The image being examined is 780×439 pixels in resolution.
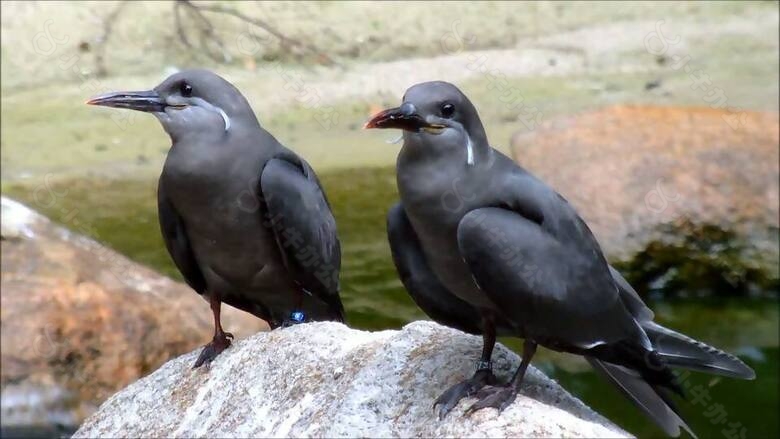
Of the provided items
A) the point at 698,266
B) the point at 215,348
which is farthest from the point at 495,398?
the point at 698,266

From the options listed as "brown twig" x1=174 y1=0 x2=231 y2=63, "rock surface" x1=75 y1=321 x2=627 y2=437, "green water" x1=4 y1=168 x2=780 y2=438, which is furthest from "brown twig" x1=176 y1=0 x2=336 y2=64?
"rock surface" x1=75 y1=321 x2=627 y2=437

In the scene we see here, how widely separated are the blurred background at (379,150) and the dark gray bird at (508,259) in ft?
10.2

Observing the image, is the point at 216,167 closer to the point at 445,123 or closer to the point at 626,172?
the point at 445,123

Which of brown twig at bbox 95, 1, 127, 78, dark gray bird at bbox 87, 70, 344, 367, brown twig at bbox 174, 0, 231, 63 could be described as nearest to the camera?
dark gray bird at bbox 87, 70, 344, 367

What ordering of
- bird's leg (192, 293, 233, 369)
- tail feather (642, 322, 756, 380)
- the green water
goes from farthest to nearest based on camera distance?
the green water < bird's leg (192, 293, 233, 369) < tail feather (642, 322, 756, 380)

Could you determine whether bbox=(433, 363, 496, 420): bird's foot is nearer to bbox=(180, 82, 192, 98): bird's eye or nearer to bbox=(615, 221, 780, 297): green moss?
bbox=(180, 82, 192, 98): bird's eye

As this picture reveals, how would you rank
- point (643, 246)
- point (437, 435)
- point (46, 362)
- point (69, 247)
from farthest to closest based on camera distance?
point (643, 246) < point (69, 247) < point (46, 362) < point (437, 435)

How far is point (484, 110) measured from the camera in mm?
11078

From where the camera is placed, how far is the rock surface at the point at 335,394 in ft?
12.5

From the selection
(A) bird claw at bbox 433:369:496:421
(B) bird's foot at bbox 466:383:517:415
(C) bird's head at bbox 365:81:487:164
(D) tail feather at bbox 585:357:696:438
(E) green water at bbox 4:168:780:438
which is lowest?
(E) green water at bbox 4:168:780:438

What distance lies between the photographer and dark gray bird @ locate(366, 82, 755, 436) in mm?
3783

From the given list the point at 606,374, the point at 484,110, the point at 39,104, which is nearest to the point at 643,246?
the point at 484,110

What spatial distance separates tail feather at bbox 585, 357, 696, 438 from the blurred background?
9.68ft

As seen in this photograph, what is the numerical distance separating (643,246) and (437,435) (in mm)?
4972
